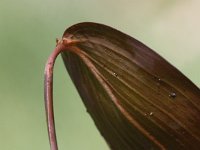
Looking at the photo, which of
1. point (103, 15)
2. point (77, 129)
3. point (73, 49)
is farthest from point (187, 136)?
point (103, 15)

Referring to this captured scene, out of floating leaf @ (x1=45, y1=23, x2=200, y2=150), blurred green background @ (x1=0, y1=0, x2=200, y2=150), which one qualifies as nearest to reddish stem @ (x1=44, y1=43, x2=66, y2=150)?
floating leaf @ (x1=45, y1=23, x2=200, y2=150)

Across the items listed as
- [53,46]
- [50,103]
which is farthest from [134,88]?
[53,46]

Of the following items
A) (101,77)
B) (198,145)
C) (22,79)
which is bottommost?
(198,145)

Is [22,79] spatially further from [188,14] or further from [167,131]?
[167,131]

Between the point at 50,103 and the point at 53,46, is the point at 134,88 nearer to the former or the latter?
the point at 50,103

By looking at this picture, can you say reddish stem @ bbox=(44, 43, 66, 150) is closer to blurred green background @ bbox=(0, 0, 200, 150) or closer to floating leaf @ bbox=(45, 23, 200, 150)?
floating leaf @ bbox=(45, 23, 200, 150)

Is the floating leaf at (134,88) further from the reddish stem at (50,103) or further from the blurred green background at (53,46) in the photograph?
the blurred green background at (53,46)
